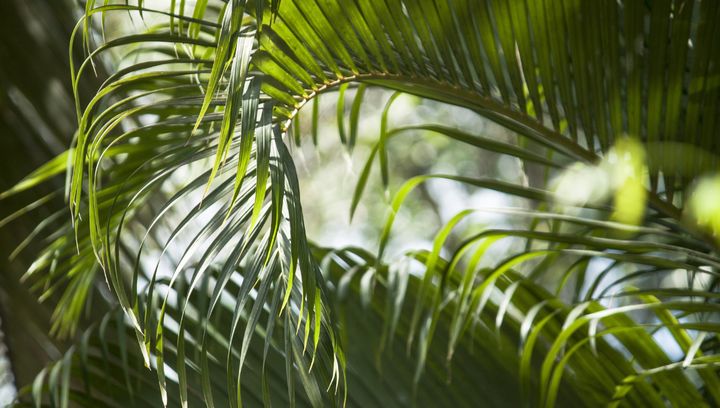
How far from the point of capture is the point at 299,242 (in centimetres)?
46

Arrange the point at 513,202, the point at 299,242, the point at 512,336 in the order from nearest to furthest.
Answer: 1. the point at 299,242
2. the point at 512,336
3. the point at 513,202

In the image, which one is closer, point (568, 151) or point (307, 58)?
point (307, 58)

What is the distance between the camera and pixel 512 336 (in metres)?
0.98

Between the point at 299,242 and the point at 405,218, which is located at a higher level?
the point at 299,242

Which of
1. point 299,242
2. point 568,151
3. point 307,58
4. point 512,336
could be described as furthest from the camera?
point 512,336

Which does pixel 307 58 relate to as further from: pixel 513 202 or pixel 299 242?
pixel 513 202

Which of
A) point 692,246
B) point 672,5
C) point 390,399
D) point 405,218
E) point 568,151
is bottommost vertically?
point 405,218

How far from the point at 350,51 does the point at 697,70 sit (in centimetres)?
30

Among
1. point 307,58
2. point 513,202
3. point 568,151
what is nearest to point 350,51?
point 307,58

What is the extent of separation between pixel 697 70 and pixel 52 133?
2.62 feet

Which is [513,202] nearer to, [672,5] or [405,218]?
[405,218]

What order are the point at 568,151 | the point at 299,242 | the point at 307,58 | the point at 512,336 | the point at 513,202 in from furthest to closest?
the point at 513,202
the point at 512,336
the point at 568,151
the point at 307,58
the point at 299,242

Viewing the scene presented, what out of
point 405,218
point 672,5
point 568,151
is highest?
point 672,5

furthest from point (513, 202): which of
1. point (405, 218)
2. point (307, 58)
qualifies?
point (307, 58)
